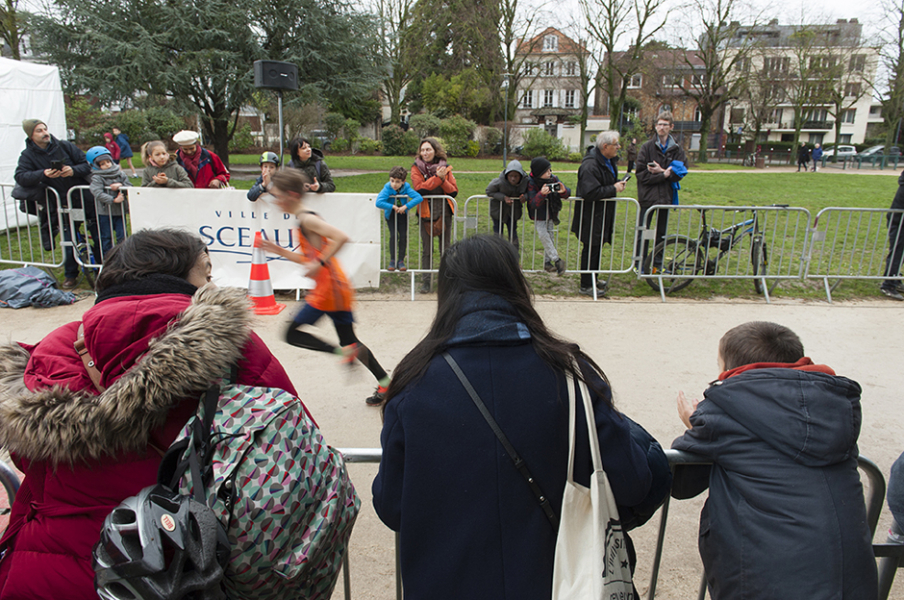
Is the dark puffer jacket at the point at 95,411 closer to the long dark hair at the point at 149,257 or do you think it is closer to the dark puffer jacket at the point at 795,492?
the long dark hair at the point at 149,257

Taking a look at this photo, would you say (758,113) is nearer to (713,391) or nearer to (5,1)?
(5,1)

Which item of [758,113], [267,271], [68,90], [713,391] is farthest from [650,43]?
[713,391]

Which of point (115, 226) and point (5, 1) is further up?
point (5, 1)

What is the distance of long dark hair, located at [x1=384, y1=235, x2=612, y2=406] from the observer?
1.58 m

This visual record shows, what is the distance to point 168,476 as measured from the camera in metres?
1.51

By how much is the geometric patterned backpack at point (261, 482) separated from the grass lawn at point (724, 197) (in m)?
6.48

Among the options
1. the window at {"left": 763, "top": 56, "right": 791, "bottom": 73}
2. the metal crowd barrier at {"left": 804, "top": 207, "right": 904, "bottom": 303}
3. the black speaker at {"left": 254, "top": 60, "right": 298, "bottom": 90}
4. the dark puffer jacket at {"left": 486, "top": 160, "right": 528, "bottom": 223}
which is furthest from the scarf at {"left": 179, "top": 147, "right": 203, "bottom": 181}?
the window at {"left": 763, "top": 56, "right": 791, "bottom": 73}

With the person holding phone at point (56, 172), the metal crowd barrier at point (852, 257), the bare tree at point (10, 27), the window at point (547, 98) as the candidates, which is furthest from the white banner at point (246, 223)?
the window at point (547, 98)

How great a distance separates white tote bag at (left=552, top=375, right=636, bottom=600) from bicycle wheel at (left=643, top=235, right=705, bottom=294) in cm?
666

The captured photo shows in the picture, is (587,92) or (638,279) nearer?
(638,279)

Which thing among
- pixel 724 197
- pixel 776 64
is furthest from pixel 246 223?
pixel 776 64

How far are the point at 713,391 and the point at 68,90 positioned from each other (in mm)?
23017

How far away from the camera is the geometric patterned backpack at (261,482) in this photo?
4.73 feet

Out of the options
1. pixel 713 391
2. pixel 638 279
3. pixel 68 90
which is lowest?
A: pixel 638 279
